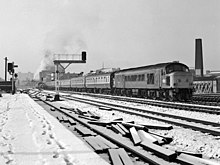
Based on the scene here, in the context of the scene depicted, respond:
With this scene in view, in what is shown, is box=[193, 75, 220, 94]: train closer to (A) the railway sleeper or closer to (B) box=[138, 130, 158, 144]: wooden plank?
(B) box=[138, 130, 158, 144]: wooden plank

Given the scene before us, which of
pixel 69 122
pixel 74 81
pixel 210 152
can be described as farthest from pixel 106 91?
pixel 210 152

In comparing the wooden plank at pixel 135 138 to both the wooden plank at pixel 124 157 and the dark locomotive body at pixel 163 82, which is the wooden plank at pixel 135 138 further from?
the dark locomotive body at pixel 163 82

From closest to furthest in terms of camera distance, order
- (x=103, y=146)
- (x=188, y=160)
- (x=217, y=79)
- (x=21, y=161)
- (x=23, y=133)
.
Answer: (x=188, y=160) < (x=21, y=161) < (x=103, y=146) < (x=23, y=133) < (x=217, y=79)

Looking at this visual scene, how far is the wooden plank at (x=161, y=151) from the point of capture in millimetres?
5797

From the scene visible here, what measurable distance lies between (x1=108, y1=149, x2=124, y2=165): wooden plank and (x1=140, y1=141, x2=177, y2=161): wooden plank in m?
0.75

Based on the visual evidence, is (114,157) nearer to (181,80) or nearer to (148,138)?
(148,138)

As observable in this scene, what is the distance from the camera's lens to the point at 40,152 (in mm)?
6777

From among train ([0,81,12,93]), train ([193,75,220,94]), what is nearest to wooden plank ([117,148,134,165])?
train ([193,75,220,94])

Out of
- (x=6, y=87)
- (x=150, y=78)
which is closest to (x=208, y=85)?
(x=150, y=78)

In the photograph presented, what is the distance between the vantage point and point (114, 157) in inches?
239

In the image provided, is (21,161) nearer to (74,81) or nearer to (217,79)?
(217,79)

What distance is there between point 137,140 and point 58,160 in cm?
232

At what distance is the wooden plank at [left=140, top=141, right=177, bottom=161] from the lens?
5797mm

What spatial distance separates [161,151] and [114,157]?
99cm
